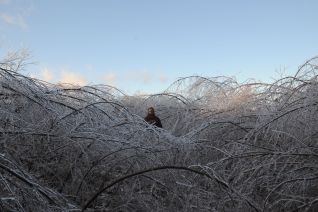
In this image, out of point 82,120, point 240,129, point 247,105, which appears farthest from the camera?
point 247,105

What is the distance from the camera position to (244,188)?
5848mm

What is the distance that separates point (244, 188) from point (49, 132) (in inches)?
99.1

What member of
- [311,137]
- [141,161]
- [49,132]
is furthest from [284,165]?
[49,132]

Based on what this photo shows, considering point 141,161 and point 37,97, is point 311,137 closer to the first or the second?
point 141,161

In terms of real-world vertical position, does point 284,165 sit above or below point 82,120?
below

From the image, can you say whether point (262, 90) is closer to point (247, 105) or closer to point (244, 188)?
point (247, 105)

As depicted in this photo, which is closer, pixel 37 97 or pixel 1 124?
pixel 1 124

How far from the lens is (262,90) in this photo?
29.5 feet

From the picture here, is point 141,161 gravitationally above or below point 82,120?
below

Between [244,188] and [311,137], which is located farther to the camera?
[311,137]

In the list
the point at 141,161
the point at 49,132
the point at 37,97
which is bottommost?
the point at 141,161

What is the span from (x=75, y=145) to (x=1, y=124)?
94cm

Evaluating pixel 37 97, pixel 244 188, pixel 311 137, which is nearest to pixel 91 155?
pixel 37 97

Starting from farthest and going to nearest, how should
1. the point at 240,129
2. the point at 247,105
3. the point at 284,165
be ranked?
the point at 247,105
the point at 240,129
the point at 284,165
